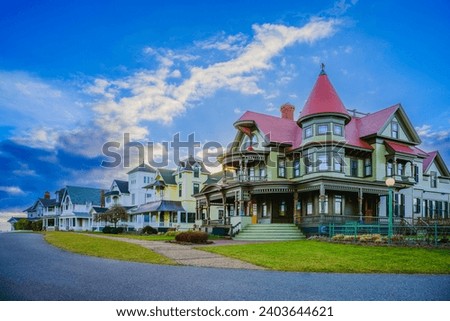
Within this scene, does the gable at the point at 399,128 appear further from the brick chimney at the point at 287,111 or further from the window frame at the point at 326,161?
the brick chimney at the point at 287,111

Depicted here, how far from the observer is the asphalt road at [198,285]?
7156mm

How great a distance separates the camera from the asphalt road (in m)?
7.16

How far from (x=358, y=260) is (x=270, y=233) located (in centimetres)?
1260

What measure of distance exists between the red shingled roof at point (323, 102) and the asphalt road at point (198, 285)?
19.0 meters

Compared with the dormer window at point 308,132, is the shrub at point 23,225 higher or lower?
lower

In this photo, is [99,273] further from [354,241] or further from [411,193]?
[411,193]

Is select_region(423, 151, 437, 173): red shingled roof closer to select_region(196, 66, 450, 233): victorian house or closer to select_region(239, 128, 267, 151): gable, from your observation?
select_region(196, 66, 450, 233): victorian house

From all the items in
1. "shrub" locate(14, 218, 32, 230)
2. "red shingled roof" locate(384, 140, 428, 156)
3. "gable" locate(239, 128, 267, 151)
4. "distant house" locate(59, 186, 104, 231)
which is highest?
"gable" locate(239, 128, 267, 151)

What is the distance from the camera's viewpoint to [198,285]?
8117mm

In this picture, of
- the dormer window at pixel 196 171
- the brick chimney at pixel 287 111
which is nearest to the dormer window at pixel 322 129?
the brick chimney at pixel 287 111

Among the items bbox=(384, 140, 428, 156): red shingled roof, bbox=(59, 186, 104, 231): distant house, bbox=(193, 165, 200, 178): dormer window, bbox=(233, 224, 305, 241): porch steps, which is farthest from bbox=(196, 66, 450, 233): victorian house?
bbox=(59, 186, 104, 231): distant house

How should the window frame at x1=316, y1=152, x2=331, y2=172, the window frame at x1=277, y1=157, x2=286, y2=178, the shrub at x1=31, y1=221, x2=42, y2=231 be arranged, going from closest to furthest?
the window frame at x1=316, y1=152, x2=331, y2=172 < the window frame at x1=277, y1=157, x2=286, y2=178 < the shrub at x1=31, y1=221, x2=42, y2=231

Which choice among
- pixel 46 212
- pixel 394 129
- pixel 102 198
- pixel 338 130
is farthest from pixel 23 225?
pixel 394 129

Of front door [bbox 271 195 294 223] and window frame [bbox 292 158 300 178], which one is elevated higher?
window frame [bbox 292 158 300 178]
